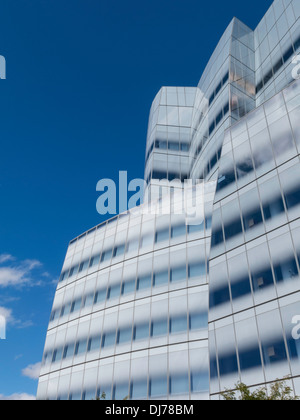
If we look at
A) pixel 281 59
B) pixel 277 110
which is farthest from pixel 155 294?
pixel 281 59

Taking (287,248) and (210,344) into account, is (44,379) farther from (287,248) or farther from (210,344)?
(287,248)

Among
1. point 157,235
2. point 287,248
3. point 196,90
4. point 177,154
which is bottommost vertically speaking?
point 287,248

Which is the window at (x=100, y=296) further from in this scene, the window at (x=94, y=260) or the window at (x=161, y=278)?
the window at (x=161, y=278)

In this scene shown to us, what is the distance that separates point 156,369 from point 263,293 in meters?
11.6

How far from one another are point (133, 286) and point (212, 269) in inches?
389

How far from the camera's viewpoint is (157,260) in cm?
3788

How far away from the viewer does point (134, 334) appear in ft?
114

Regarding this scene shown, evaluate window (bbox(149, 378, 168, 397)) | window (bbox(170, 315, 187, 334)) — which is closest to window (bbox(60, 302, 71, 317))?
window (bbox(170, 315, 187, 334))

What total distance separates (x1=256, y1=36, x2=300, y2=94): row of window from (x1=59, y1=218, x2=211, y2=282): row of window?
788 inches

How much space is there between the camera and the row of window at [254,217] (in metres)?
28.1

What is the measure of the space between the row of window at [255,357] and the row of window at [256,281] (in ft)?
13.1

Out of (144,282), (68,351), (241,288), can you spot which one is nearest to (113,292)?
(144,282)

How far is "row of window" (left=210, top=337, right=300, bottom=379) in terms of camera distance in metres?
23.2

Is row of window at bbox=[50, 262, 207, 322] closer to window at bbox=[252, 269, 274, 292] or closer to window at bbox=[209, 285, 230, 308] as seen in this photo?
window at bbox=[209, 285, 230, 308]
